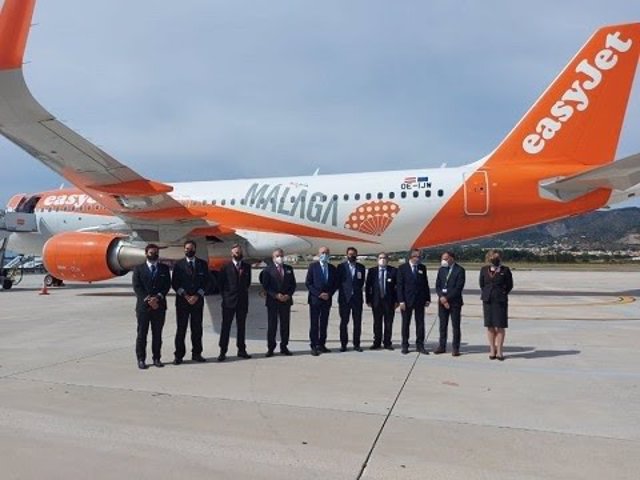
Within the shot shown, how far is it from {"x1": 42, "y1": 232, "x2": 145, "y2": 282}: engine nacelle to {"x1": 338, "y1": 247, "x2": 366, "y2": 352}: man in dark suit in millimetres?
8374

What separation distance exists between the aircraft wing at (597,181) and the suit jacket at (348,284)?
7.79 metres

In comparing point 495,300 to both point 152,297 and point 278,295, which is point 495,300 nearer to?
point 278,295

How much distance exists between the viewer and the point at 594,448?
4.39 m

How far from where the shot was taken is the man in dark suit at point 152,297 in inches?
306

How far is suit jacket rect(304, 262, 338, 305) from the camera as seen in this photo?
880 centimetres

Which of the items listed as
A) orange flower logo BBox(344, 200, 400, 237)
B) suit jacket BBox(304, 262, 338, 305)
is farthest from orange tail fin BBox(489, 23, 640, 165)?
suit jacket BBox(304, 262, 338, 305)

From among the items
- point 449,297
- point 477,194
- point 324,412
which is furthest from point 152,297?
point 477,194

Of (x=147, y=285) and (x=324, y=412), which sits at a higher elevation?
(x=147, y=285)

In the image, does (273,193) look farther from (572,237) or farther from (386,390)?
(572,237)

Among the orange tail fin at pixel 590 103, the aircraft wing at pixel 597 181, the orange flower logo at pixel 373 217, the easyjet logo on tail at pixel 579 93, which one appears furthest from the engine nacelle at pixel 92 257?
the orange tail fin at pixel 590 103

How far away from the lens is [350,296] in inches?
356

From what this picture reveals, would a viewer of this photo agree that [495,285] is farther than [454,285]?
No

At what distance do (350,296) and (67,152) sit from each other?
7593 millimetres

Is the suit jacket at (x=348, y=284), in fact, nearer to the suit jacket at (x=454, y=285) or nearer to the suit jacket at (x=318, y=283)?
the suit jacket at (x=318, y=283)
